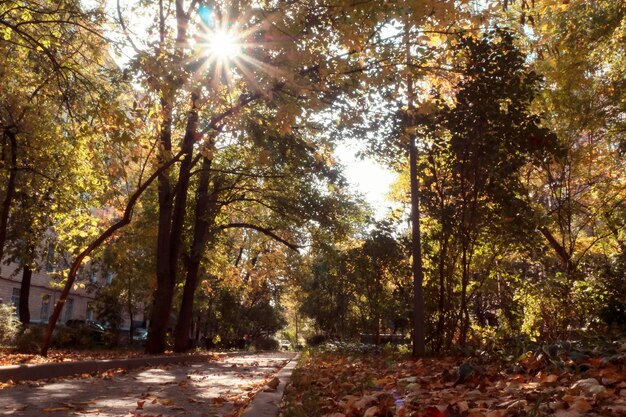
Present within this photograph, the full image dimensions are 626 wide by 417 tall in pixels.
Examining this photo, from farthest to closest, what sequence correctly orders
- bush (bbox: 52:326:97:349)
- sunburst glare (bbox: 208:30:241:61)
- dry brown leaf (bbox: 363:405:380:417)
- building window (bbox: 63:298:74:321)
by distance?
building window (bbox: 63:298:74:321) < bush (bbox: 52:326:97:349) < sunburst glare (bbox: 208:30:241:61) < dry brown leaf (bbox: 363:405:380:417)

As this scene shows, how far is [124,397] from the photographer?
6883 mm

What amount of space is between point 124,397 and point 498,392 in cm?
467

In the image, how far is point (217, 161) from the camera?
72.9ft

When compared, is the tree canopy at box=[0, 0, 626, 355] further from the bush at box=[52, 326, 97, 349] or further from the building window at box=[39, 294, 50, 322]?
the building window at box=[39, 294, 50, 322]

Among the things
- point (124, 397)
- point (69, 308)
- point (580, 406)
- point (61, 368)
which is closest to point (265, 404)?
point (124, 397)

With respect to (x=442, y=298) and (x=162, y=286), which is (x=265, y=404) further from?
(x=162, y=286)

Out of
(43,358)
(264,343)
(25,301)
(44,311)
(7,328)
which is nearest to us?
(43,358)

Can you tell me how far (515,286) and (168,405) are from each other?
829cm

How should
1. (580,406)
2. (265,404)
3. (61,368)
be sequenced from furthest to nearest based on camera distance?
1. (61,368)
2. (265,404)
3. (580,406)

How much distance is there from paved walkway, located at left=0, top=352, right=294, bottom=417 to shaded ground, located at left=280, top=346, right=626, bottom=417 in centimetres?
105

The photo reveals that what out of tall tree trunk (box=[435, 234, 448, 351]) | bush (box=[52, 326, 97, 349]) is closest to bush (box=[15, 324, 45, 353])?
bush (box=[52, 326, 97, 349])

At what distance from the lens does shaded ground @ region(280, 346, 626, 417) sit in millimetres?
3289

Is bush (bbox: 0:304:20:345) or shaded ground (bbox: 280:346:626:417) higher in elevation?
bush (bbox: 0:304:20:345)

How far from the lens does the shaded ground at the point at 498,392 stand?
10.8 ft
